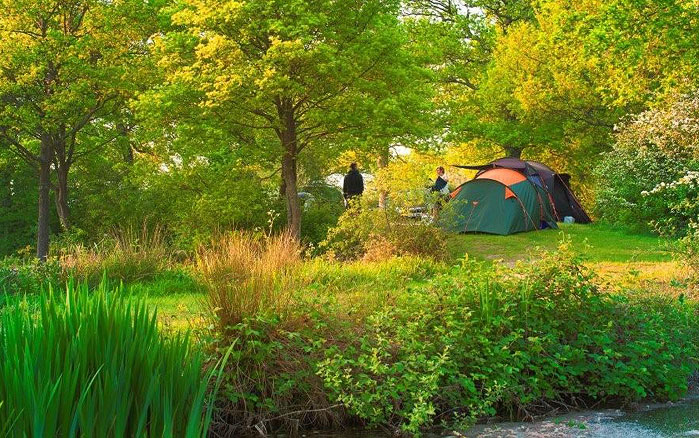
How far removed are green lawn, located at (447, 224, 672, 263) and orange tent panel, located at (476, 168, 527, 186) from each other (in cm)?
140

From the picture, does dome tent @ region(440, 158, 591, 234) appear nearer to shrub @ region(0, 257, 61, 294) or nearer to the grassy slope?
the grassy slope

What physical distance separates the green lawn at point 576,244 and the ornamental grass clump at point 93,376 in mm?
10072

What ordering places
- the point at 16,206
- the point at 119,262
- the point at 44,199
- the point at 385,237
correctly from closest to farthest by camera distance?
the point at 119,262 → the point at 385,237 → the point at 44,199 → the point at 16,206

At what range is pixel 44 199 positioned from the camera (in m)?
19.1

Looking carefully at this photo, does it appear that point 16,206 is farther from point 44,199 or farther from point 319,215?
point 319,215

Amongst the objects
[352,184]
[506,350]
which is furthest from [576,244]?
[506,350]

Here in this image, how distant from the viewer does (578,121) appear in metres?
24.3

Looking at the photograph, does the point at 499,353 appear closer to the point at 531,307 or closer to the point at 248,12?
the point at 531,307

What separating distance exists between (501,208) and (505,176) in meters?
0.97

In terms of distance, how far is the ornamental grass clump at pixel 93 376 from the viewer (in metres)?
3.26

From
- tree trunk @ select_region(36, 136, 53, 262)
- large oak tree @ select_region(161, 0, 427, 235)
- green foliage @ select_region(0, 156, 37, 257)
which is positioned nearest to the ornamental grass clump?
large oak tree @ select_region(161, 0, 427, 235)

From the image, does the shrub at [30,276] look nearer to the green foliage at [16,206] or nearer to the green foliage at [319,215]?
the green foliage at [319,215]

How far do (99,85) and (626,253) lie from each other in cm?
1315

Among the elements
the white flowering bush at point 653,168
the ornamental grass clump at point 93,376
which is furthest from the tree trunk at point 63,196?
the ornamental grass clump at point 93,376
